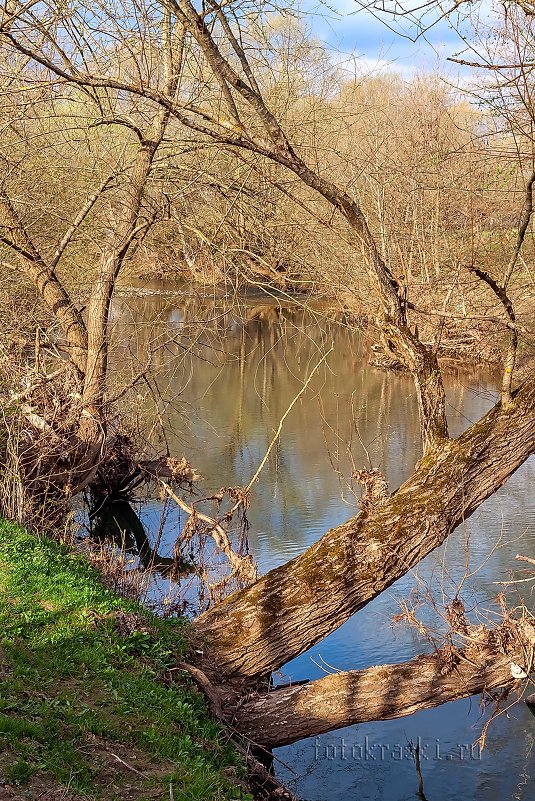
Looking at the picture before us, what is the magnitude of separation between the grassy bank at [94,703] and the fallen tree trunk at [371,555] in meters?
0.45

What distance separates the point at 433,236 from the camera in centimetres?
1079

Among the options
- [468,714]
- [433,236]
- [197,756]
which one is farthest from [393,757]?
[433,236]

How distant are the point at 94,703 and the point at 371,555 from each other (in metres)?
2.11

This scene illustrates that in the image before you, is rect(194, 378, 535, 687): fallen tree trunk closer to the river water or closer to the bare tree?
the bare tree

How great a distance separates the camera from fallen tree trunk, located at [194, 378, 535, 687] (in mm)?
5695

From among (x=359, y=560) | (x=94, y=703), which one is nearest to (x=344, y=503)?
(x=359, y=560)

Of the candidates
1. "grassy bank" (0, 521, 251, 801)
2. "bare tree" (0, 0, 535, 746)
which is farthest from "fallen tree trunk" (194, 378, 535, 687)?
"grassy bank" (0, 521, 251, 801)

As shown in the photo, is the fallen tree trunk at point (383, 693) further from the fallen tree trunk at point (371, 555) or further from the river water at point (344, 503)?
the river water at point (344, 503)

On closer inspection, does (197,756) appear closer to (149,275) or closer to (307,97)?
(307,97)

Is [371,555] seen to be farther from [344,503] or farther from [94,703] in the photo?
[344,503]

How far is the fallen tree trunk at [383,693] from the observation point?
541 centimetres

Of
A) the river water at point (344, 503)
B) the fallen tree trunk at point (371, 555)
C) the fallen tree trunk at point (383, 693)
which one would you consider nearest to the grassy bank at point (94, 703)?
the fallen tree trunk at point (371, 555)

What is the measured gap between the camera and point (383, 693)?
5469 millimetres

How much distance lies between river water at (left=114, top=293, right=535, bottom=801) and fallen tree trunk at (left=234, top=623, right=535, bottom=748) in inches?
20.7
